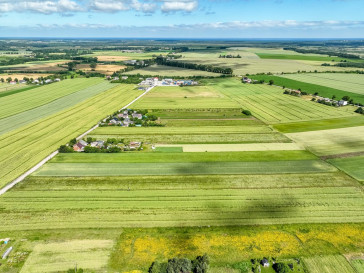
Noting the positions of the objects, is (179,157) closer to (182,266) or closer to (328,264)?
(182,266)

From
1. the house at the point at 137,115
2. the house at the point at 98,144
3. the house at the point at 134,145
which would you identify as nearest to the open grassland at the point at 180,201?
the house at the point at 134,145

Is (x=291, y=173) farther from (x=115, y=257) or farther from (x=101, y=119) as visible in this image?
(x=101, y=119)

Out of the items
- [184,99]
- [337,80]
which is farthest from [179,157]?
[337,80]

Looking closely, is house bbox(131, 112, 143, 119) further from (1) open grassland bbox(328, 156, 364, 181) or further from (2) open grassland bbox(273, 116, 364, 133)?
(1) open grassland bbox(328, 156, 364, 181)

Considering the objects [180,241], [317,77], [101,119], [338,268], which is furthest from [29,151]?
[317,77]

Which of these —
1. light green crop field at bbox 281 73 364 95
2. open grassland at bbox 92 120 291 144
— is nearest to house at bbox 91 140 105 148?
open grassland at bbox 92 120 291 144
